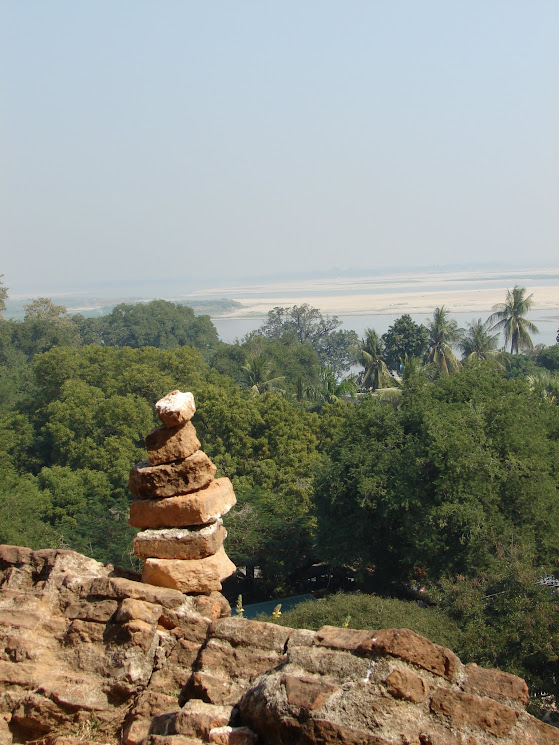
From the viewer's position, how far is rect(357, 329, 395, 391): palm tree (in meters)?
62.6

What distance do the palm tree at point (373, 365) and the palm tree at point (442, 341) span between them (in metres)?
4.96

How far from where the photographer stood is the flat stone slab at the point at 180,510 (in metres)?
8.00

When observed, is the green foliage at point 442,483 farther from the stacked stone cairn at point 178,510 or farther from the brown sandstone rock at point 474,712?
the brown sandstone rock at point 474,712

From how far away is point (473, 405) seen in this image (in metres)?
24.7

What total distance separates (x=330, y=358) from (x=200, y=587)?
98.4m

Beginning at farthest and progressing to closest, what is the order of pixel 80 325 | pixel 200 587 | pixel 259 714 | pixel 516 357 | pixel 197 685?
pixel 80 325, pixel 516 357, pixel 200 587, pixel 197 685, pixel 259 714

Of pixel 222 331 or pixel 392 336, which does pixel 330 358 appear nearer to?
pixel 392 336

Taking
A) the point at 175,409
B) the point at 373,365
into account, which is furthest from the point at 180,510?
the point at 373,365

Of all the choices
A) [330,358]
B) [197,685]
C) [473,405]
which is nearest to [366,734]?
[197,685]

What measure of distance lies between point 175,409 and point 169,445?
1.43 ft

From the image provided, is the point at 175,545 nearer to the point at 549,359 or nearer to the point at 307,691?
the point at 307,691

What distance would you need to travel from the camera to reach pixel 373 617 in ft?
57.0

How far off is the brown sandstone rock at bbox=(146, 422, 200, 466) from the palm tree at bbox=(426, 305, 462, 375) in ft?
191

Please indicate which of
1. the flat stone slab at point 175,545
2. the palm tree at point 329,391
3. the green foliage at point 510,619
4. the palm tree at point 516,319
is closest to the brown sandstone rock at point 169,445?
the flat stone slab at point 175,545
